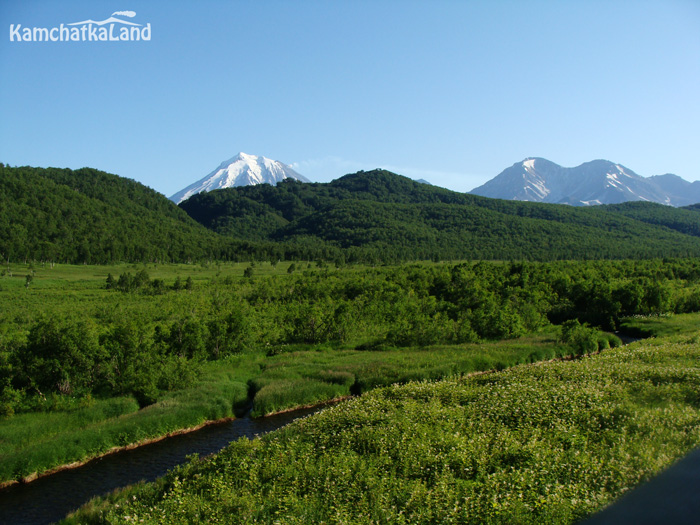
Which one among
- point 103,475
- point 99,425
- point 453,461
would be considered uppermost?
point 453,461

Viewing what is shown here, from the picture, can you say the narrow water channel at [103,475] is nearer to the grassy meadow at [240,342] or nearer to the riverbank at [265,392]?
the riverbank at [265,392]

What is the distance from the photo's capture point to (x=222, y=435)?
119ft

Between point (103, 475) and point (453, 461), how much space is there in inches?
877

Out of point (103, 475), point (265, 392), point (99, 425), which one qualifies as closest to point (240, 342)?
point (265, 392)

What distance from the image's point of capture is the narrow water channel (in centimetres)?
2564

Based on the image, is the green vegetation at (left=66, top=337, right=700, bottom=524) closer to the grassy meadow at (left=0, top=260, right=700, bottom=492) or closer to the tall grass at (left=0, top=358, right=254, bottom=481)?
the tall grass at (left=0, top=358, right=254, bottom=481)

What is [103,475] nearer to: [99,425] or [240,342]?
[99,425]

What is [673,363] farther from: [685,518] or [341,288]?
[341,288]

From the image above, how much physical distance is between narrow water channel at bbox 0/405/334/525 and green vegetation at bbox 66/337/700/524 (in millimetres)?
3290

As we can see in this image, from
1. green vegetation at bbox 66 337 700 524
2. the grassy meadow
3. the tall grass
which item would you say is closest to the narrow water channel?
the tall grass

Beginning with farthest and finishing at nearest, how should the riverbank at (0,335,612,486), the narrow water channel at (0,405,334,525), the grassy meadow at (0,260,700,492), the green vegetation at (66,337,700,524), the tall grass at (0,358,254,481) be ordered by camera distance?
1. the grassy meadow at (0,260,700,492)
2. the riverbank at (0,335,612,486)
3. the tall grass at (0,358,254,481)
4. the narrow water channel at (0,405,334,525)
5. the green vegetation at (66,337,700,524)

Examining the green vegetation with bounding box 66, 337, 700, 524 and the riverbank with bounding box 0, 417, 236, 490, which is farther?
the riverbank with bounding box 0, 417, 236, 490

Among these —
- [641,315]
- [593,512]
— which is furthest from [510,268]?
[593,512]

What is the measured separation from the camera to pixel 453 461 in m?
21.4
